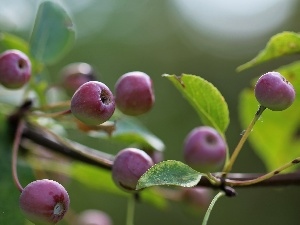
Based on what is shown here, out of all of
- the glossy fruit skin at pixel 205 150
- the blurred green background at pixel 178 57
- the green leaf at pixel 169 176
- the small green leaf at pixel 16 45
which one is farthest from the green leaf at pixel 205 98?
the blurred green background at pixel 178 57

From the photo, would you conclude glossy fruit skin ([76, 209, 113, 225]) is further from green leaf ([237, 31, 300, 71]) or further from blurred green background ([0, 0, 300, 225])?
blurred green background ([0, 0, 300, 225])

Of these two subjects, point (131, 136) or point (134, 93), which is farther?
point (131, 136)

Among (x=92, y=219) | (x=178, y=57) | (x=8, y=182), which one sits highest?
(x=8, y=182)

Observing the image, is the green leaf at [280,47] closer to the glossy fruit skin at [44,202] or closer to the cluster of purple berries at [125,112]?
the cluster of purple berries at [125,112]

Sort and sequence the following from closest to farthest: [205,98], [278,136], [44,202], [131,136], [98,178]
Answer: [44,202] → [205,98] → [131,136] → [98,178] → [278,136]

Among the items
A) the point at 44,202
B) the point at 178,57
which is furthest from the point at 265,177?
the point at 178,57

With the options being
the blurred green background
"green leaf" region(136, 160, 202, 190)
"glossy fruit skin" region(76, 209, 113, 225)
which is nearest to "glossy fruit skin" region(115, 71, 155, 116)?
"green leaf" region(136, 160, 202, 190)

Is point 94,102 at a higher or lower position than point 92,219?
higher

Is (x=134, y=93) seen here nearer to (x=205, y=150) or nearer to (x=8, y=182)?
(x=205, y=150)
